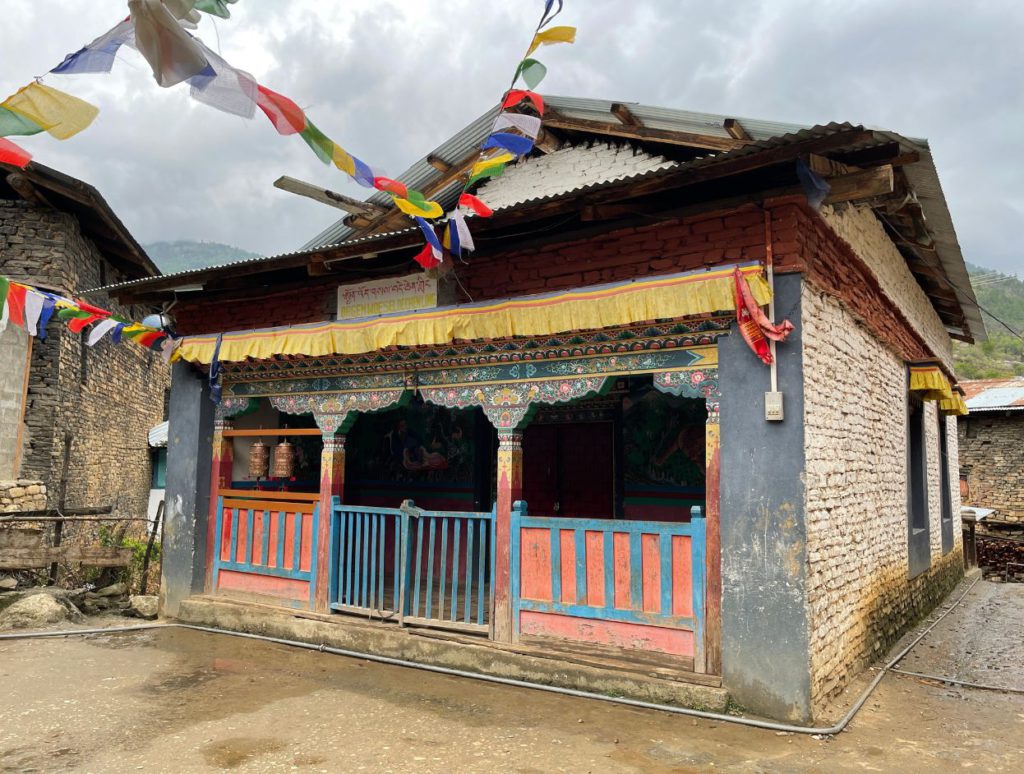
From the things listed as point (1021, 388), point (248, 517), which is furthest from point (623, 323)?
point (1021, 388)

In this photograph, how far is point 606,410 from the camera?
29.0ft

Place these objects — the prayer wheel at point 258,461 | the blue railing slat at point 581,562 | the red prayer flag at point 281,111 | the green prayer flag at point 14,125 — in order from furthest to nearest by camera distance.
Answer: the prayer wheel at point 258,461 → the blue railing slat at point 581,562 → the red prayer flag at point 281,111 → the green prayer flag at point 14,125

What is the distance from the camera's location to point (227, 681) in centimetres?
604

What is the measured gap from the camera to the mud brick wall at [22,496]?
36.3 ft

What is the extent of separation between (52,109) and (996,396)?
66.7 ft

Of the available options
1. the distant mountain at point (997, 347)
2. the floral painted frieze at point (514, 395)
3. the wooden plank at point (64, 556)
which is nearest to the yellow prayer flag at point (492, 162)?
the floral painted frieze at point (514, 395)

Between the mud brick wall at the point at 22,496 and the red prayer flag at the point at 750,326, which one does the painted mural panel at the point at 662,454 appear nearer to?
the red prayer flag at the point at 750,326

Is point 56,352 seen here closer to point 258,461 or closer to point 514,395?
point 258,461

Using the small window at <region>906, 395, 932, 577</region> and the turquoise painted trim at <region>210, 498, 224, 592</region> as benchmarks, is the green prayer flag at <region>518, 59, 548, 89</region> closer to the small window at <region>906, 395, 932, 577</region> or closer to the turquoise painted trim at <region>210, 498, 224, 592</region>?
the turquoise painted trim at <region>210, 498, 224, 592</region>

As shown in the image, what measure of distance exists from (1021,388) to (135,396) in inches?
881

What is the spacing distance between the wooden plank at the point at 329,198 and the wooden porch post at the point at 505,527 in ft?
12.1

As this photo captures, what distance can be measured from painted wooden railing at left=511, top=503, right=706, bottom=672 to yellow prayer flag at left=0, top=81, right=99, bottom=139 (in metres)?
4.27

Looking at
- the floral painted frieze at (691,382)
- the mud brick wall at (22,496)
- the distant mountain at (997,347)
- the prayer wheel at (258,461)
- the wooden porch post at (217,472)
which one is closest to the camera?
the floral painted frieze at (691,382)

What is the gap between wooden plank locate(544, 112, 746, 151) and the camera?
6.85 metres
